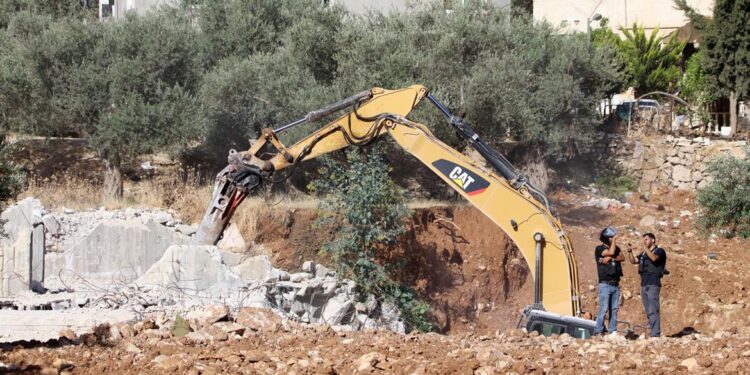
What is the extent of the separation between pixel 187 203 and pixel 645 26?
65.3 feet

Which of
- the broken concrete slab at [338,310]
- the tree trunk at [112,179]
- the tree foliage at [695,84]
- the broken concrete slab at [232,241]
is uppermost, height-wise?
the tree foliage at [695,84]

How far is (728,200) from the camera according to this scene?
24969mm

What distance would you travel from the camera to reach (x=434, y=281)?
20.5m

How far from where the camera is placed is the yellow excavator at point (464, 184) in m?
14.6

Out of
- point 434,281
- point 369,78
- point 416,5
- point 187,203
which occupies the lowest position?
point 434,281

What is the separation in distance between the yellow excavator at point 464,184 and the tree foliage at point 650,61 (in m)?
17.3

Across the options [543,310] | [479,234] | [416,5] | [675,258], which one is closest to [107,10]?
[416,5]

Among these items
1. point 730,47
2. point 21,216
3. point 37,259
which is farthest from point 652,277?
point 730,47

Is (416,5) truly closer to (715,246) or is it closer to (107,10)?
(715,246)

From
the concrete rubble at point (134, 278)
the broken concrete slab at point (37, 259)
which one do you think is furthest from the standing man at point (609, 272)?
the broken concrete slab at point (37, 259)

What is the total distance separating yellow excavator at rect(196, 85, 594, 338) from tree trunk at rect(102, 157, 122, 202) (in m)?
6.66

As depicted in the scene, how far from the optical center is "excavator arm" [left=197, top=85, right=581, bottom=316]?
14.7 metres

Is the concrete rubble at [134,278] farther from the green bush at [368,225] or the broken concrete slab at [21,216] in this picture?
the green bush at [368,225]

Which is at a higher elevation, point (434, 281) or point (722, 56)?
point (722, 56)
